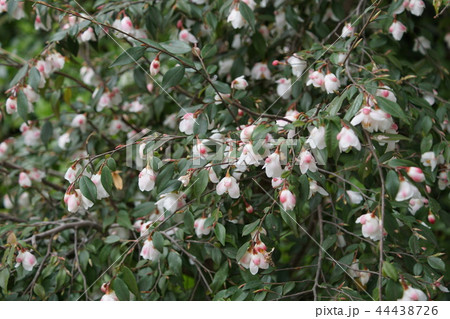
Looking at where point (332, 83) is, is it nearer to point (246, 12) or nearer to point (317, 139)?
point (317, 139)

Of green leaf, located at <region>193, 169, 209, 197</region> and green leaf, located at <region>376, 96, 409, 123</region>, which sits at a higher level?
green leaf, located at <region>376, 96, 409, 123</region>

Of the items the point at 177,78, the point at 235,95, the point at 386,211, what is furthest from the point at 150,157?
the point at 386,211

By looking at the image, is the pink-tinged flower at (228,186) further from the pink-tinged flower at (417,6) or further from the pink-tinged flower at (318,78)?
the pink-tinged flower at (417,6)

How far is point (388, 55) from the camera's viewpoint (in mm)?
1335

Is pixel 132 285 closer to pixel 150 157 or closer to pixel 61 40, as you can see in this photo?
pixel 150 157

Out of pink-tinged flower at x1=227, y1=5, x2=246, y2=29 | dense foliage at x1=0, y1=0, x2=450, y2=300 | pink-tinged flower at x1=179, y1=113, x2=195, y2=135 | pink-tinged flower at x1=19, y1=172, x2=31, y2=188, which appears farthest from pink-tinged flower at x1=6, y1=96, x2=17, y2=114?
pink-tinged flower at x1=227, y1=5, x2=246, y2=29

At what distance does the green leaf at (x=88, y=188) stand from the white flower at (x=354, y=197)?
60cm

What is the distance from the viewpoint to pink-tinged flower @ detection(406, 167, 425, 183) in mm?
842

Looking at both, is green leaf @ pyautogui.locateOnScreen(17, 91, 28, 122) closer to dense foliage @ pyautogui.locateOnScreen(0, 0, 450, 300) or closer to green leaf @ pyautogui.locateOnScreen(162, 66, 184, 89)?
dense foliage @ pyautogui.locateOnScreen(0, 0, 450, 300)

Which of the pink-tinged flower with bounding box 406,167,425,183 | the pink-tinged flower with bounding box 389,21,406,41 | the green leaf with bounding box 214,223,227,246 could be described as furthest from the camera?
the pink-tinged flower with bounding box 389,21,406,41

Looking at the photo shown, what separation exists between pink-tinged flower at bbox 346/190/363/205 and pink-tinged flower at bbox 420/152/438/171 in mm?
187

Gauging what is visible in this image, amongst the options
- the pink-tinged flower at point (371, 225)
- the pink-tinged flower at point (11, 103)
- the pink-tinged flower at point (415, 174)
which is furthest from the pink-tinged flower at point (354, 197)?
the pink-tinged flower at point (11, 103)

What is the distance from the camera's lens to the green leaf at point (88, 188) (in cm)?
98

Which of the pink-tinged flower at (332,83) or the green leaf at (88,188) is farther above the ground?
the pink-tinged flower at (332,83)
